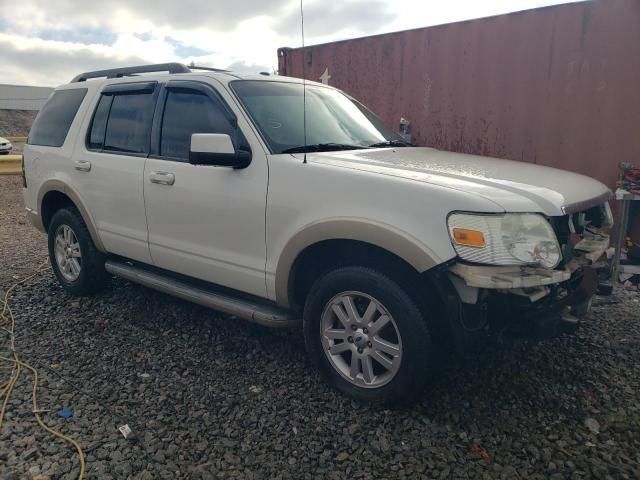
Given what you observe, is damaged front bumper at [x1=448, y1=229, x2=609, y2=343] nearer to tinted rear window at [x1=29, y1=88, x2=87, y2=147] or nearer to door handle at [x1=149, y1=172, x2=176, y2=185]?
door handle at [x1=149, y1=172, x2=176, y2=185]

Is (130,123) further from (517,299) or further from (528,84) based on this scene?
(528,84)

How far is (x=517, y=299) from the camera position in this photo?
2.39m

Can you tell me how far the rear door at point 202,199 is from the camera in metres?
3.03

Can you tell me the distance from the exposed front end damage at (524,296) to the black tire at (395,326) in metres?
0.19

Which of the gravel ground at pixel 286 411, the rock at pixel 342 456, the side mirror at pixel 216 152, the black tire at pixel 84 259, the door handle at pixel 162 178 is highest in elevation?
the side mirror at pixel 216 152

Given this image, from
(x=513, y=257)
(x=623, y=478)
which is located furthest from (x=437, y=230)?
(x=623, y=478)

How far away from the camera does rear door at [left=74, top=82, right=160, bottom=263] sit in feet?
12.1

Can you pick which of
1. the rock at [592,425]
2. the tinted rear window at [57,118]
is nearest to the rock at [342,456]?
the rock at [592,425]

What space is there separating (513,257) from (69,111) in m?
3.86

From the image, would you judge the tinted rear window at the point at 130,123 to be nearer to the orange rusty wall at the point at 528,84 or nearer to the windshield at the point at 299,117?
the windshield at the point at 299,117

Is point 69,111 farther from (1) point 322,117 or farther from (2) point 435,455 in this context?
(2) point 435,455

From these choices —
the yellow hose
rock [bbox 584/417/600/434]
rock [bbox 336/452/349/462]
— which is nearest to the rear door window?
the yellow hose

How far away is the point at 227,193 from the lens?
3098mm

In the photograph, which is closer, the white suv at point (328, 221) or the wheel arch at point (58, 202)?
the white suv at point (328, 221)
